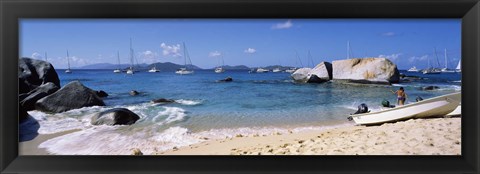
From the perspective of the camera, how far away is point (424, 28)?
2.75 m

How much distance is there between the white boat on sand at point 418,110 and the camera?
2.75 meters

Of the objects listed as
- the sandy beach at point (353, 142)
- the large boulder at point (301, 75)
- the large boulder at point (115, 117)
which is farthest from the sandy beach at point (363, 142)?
the large boulder at point (301, 75)

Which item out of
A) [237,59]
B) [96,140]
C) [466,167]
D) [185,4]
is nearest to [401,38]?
[466,167]

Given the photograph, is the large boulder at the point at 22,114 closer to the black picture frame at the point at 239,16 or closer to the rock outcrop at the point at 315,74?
the black picture frame at the point at 239,16

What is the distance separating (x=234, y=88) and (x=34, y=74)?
5.80 feet

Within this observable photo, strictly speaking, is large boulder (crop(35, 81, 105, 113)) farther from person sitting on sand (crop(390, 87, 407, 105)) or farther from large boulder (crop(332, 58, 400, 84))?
person sitting on sand (crop(390, 87, 407, 105))

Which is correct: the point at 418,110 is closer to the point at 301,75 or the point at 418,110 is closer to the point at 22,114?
the point at 301,75

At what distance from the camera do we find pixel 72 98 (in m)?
3.01

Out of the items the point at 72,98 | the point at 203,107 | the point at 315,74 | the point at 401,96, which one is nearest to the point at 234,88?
the point at 203,107

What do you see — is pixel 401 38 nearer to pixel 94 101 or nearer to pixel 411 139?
pixel 411 139

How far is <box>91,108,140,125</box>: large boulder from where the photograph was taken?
296 centimetres

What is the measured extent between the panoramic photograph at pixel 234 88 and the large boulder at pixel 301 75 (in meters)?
0.02

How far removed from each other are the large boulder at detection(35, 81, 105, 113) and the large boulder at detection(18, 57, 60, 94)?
107 millimetres

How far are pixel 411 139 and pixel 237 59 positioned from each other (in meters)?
1.64
